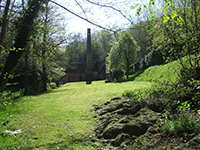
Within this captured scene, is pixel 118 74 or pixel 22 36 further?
pixel 118 74

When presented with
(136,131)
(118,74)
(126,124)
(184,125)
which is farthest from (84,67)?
(184,125)

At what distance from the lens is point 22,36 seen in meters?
5.69

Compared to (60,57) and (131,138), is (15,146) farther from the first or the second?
(60,57)

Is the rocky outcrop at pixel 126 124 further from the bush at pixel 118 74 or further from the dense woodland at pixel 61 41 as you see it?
the bush at pixel 118 74

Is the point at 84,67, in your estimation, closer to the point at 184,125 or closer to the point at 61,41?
the point at 61,41

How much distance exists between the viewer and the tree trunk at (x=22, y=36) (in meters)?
5.52

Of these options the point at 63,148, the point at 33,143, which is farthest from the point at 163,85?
the point at 33,143

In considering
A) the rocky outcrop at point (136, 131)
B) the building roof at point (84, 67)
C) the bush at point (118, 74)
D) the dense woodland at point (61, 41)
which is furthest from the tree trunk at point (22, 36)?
the building roof at point (84, 67)

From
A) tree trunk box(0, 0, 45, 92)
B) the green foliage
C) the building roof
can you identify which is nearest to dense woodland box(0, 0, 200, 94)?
tree trunk box(0, 0, 45, 92)

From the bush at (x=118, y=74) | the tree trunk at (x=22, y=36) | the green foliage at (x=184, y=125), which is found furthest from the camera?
the bush at (x=118, y=74)

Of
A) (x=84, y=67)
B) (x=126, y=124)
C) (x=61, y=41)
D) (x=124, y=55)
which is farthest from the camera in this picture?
(x=84, y=67)

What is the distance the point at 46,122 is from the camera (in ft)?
24.4

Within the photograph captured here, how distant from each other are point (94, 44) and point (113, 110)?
5593 cm

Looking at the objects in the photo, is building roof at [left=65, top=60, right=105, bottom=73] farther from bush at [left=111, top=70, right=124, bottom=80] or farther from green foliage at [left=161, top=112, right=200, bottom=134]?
green foliage at [left=161, top=112, right=200, bottom=134]
